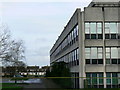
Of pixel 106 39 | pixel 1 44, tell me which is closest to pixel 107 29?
pixel 106 39

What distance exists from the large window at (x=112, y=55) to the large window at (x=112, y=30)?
1582mm

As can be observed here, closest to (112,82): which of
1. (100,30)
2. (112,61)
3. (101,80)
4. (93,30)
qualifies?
(101,80)

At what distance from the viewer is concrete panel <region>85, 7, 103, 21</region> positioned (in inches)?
1261

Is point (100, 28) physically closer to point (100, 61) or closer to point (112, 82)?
point (100, 61)

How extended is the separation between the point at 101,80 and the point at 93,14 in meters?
8.59

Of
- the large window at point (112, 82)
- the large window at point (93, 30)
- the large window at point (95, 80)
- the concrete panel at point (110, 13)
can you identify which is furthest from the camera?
the large window at point (93, 30)

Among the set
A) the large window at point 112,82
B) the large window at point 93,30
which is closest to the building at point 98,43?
the large window at point 93,30

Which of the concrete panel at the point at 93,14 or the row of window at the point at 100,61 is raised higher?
the concrete panel at the point at 93,14

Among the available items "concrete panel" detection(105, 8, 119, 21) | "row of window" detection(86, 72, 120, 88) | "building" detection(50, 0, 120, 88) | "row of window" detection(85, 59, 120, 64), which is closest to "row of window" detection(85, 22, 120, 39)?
"building" detection(50, 0, 120, 88)

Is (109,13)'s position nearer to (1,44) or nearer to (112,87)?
(112,87)

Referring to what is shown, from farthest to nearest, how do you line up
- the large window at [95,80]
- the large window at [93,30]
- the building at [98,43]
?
1. the large window at [93,30]
2. the building at [98,43]
3. the large window at [95,80]

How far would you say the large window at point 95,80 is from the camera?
102 ft

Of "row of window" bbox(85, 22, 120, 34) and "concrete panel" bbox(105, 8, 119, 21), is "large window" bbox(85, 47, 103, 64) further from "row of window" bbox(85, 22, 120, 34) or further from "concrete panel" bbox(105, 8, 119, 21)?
"concrete panel" bbox(105, 8, 119, 21)

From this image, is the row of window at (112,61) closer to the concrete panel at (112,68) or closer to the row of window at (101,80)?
the concrete panel at (112,68)
